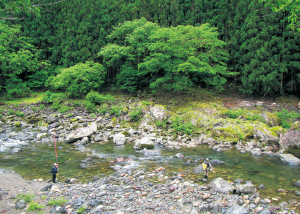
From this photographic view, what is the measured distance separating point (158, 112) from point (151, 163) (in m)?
6.99

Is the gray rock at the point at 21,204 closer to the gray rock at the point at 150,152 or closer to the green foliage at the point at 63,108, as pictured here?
the gray rock at the point at 150,152

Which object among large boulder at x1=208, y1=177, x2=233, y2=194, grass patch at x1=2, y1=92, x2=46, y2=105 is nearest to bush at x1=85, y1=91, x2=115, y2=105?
grass patch at x1=2, y1=92, x2=46, y2=105

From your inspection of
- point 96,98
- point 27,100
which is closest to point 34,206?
point 96,98

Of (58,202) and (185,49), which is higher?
(185,49)

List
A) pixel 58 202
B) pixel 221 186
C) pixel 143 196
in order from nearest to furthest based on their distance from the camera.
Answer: pixel 58 202 → pixel 143 196 → pixel 221 186

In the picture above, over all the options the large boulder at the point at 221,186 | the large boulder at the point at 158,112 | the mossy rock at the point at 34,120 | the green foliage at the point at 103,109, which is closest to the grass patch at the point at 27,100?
the mossy rock at the point at 34,120

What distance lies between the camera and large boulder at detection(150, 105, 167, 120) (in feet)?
50.4

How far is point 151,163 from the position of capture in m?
8.98

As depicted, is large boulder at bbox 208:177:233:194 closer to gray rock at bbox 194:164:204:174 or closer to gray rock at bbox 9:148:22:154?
gray rock at bbox 194:164:204:174

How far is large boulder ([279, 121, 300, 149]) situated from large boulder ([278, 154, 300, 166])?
0.93m

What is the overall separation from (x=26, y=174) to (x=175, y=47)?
13848 mm

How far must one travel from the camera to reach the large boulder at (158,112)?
605 inches

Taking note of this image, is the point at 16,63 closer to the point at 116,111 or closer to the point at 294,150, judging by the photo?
the point at 116,111

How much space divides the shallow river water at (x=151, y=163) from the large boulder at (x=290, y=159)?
0.84 ft
